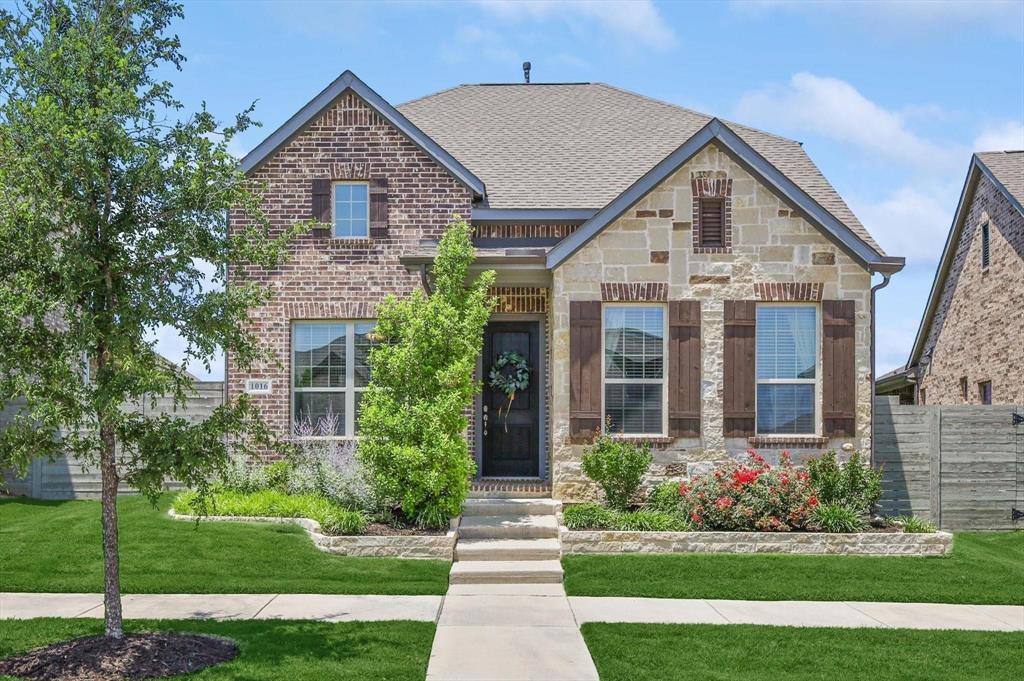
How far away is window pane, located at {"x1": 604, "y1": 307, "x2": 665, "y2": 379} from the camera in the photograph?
1319 cm

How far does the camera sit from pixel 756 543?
11.2 m

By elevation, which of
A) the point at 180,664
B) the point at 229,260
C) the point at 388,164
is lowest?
→ the point at 180,664

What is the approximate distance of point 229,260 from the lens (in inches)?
294

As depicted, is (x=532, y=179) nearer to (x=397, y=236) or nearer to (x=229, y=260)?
(x=397, y=236)

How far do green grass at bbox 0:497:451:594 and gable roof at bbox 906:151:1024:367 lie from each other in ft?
44.4

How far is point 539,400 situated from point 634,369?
191cm

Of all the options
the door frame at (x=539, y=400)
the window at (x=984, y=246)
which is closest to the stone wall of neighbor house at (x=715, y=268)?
the door frame at (x=539, y=400)

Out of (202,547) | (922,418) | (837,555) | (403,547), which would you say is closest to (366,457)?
(403,547)

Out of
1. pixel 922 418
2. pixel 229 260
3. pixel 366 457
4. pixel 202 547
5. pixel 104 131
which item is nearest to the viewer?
pixel 104 131

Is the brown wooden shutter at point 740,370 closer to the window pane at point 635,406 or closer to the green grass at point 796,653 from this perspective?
the window pane at point 635,406

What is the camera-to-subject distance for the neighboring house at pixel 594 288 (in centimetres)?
1305

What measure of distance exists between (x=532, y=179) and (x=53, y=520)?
27.9 feet

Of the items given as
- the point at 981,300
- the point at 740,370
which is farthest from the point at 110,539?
the point at 981,300

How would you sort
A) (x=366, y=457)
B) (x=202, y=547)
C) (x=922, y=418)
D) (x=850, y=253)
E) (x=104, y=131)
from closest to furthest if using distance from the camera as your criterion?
(x=104, y=131) < (x=202, y=547) < (x=366, y=457) < (x=850, y=253) < (x=922, y=418)
